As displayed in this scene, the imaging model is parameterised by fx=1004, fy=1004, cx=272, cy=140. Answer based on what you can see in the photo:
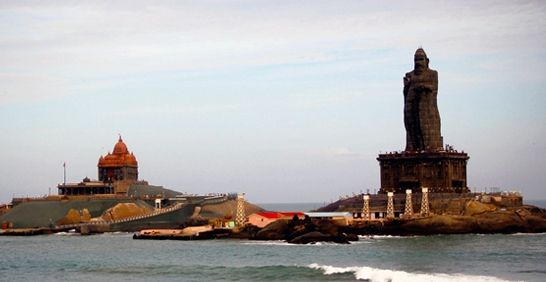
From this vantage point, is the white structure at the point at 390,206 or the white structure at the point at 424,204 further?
the white structure at the point at 390,206

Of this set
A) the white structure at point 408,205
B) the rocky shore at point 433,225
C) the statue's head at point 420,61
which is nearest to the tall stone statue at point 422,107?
the statue's head at point 420,61

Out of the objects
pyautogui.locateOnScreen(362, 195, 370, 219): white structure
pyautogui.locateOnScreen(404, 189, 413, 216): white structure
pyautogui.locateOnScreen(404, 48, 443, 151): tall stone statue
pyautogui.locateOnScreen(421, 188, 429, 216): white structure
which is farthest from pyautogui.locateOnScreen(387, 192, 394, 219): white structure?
pyautogui.locateOnScreen(404, 48, 443, 151): tall stone statue

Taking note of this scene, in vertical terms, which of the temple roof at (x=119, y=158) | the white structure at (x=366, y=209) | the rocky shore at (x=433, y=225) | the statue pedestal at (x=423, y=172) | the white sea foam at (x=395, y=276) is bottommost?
the white sea foam at (x=395, y=276)

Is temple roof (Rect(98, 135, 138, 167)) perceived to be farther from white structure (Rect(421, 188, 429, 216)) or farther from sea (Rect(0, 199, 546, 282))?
white structure (Rect(421, 188, 429, 216))

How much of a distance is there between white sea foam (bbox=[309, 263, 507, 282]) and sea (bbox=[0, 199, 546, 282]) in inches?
2.8

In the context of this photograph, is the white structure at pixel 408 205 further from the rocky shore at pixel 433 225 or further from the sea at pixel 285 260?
the sea at pixel 285 260

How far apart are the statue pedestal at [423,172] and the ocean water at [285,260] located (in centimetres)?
1988

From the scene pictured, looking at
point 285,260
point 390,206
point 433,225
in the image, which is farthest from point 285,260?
point 390,206

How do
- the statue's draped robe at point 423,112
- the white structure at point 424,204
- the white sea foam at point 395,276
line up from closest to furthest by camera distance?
the white sea foam at point 395,276 < the white structure at point 424,204 < the statue's draped robe at point 423,112

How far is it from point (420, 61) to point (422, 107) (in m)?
6.28

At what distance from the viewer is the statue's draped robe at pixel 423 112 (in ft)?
450

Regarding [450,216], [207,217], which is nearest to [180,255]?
[450,216]

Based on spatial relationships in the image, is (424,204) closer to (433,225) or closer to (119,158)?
Answer: (433,225)

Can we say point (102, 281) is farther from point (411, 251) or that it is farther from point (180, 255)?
point (411, 251)
